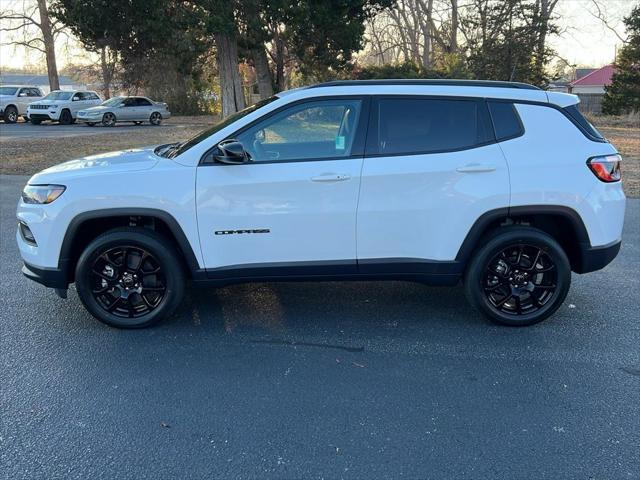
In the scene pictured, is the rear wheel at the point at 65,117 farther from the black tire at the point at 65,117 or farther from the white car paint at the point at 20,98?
the white car paint at the point at 20,98

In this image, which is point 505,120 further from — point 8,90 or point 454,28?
point 454,28

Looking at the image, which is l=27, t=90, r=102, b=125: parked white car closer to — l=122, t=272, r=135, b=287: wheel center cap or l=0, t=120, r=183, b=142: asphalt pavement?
l=0, t=120, r=183, b=142: asphalt pavement

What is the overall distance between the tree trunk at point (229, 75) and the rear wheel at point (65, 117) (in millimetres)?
8796

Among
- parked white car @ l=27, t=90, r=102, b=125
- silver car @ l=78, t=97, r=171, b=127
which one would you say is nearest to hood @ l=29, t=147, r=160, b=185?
silver car @ l=78, t=97, r=171, b=127

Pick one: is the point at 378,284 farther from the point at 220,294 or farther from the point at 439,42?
the point at 439,42

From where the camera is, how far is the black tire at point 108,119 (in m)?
26.3

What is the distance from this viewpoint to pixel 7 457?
2.79 metres

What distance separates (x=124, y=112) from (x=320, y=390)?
86.3 ft

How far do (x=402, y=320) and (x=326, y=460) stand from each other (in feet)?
6.12

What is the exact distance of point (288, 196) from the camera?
13.2 feet

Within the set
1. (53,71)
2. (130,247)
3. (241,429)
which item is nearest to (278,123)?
(130,247)

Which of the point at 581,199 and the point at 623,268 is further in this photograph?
the point at 623,268

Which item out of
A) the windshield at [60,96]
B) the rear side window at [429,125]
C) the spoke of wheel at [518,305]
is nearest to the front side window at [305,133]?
the rear side window at [429,125]

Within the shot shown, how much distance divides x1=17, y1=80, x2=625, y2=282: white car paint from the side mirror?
2.5 inches
